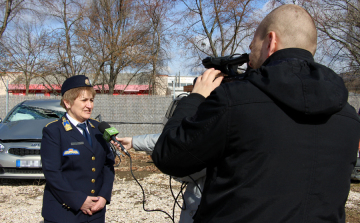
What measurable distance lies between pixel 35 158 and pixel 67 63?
470 inches

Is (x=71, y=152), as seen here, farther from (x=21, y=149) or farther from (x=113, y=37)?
(x=113, y=37)

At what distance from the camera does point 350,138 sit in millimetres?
1180

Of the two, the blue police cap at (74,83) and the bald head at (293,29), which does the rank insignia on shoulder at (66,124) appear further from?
the bald head at (293,29)

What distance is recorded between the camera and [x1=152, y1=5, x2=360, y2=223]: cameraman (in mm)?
1060

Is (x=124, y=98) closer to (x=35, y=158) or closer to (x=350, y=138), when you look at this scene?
(x=35, y=158)

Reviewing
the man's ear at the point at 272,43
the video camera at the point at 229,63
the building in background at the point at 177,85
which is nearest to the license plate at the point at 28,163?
the building in background at the point at 177,85

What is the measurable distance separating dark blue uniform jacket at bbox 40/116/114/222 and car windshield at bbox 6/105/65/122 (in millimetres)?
5317

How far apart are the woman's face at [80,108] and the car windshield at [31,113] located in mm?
5164

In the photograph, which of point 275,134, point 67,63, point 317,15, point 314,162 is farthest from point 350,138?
point 67,63

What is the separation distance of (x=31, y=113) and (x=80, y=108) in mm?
5635

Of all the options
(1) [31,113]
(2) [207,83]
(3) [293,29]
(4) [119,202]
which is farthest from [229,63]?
(1) [31,113]

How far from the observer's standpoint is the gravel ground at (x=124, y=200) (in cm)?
453

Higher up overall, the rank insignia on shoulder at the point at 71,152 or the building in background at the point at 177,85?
the building in background at the point at 177,85

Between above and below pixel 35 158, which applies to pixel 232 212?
above
